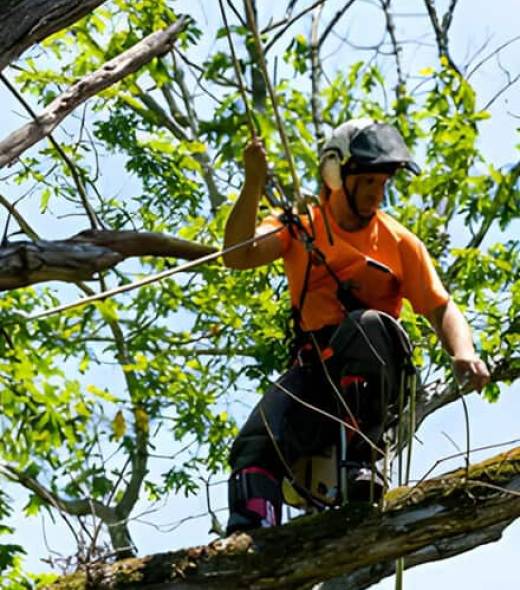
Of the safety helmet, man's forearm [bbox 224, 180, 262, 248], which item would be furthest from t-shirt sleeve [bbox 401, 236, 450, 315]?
man's forearm [bbox 224, 180, 262, 248]

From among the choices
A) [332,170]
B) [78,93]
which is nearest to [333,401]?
[332,170]

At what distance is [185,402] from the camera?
11258 mm

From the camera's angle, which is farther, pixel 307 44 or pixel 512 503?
pixel 307 44

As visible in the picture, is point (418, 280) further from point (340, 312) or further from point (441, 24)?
point (441, 24)

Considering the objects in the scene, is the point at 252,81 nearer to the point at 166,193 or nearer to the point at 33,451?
the point at 166,193

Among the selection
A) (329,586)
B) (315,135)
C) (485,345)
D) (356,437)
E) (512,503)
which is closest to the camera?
(512,503)

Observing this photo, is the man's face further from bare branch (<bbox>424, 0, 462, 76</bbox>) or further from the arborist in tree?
bare branch (<bbox>424, 0, 462, 76</bbox>)

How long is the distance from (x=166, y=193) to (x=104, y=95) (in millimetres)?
1025

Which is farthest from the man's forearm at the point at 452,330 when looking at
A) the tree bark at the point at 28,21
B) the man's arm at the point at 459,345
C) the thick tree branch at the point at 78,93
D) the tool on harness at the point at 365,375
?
the tree bark at the point at 28,21

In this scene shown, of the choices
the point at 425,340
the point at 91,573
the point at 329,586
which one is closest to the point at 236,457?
the point at 91,573

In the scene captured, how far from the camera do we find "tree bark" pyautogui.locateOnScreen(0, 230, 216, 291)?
14.8ft

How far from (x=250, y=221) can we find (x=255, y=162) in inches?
10.1

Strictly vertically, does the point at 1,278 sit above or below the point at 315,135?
below

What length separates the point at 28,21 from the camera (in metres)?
4.08
